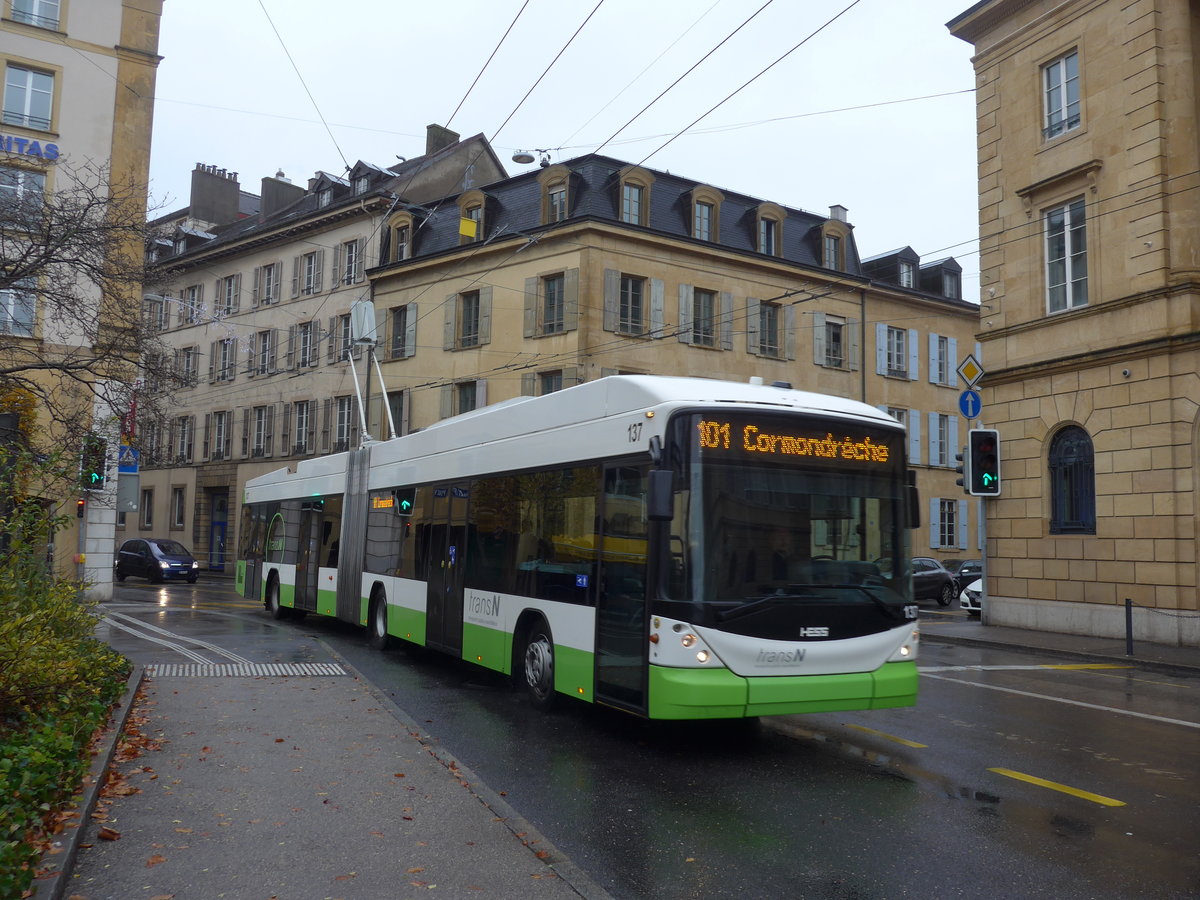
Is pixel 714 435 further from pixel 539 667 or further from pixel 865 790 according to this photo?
pixel 539 667

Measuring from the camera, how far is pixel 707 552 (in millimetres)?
7660

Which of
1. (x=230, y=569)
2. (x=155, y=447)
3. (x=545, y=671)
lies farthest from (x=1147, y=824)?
(x=230, y=569)

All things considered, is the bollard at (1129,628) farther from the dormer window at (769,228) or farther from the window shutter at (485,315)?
the window shutter at (485,315)

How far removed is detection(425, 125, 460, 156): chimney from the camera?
44812 mm

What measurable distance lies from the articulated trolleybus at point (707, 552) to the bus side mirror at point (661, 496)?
0.01 metres

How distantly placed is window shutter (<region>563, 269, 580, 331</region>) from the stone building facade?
41.5 feet

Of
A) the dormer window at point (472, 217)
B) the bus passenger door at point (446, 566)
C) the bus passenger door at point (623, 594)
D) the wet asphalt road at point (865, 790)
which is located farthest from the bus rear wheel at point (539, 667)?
the dormer window at point (472, 217)

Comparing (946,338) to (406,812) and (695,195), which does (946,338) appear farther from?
(406,812)

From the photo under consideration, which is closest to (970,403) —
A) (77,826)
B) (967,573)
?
(967,573)

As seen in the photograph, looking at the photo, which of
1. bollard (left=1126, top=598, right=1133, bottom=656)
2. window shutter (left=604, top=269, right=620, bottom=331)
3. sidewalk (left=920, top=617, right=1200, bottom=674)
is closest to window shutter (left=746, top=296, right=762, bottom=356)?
window shutter (left=604, top=269, right=620, bottom=331)

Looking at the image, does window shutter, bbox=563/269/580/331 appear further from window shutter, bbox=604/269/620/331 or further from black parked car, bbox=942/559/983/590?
black parked car, bbox=942/559/983/590

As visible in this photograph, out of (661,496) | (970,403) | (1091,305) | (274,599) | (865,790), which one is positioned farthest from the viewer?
(970,403)

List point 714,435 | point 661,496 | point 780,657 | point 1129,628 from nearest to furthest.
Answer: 1. point 661,496
2. point 780,657
3. point 714,435
4. point 1129,628

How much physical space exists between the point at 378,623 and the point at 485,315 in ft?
68.9
